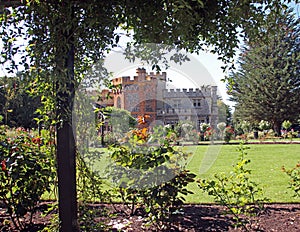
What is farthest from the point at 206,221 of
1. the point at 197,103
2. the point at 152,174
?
the point at 197,103

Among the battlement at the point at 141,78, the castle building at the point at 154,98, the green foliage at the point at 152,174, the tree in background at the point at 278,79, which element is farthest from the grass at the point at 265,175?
the tree in background at the point at 278,79

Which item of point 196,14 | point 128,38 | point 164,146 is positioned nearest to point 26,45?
point 128,38

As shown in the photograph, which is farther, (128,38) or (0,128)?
(0,128)

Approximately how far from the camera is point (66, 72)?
2008 mm

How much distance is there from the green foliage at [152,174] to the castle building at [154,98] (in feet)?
0.62

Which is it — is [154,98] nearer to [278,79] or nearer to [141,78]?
[141,78]

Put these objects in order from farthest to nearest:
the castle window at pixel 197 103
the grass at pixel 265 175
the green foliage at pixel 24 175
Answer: the grass at pixel 265 175 < the castle window at pixel 197 103 < the green foliage at pixel 24 175

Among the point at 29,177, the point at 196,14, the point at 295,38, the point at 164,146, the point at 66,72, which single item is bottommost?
the point at 29,177

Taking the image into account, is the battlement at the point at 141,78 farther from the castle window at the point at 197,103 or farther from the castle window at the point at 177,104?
the castle window at the point at 197,103

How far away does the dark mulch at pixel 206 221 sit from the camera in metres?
2.72

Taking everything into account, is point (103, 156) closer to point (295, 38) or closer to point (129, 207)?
point (129, 207)

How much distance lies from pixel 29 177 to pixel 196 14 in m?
1.69

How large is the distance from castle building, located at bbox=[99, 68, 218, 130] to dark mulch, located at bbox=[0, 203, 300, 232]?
77 cm

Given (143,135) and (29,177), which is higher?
(143,135)
